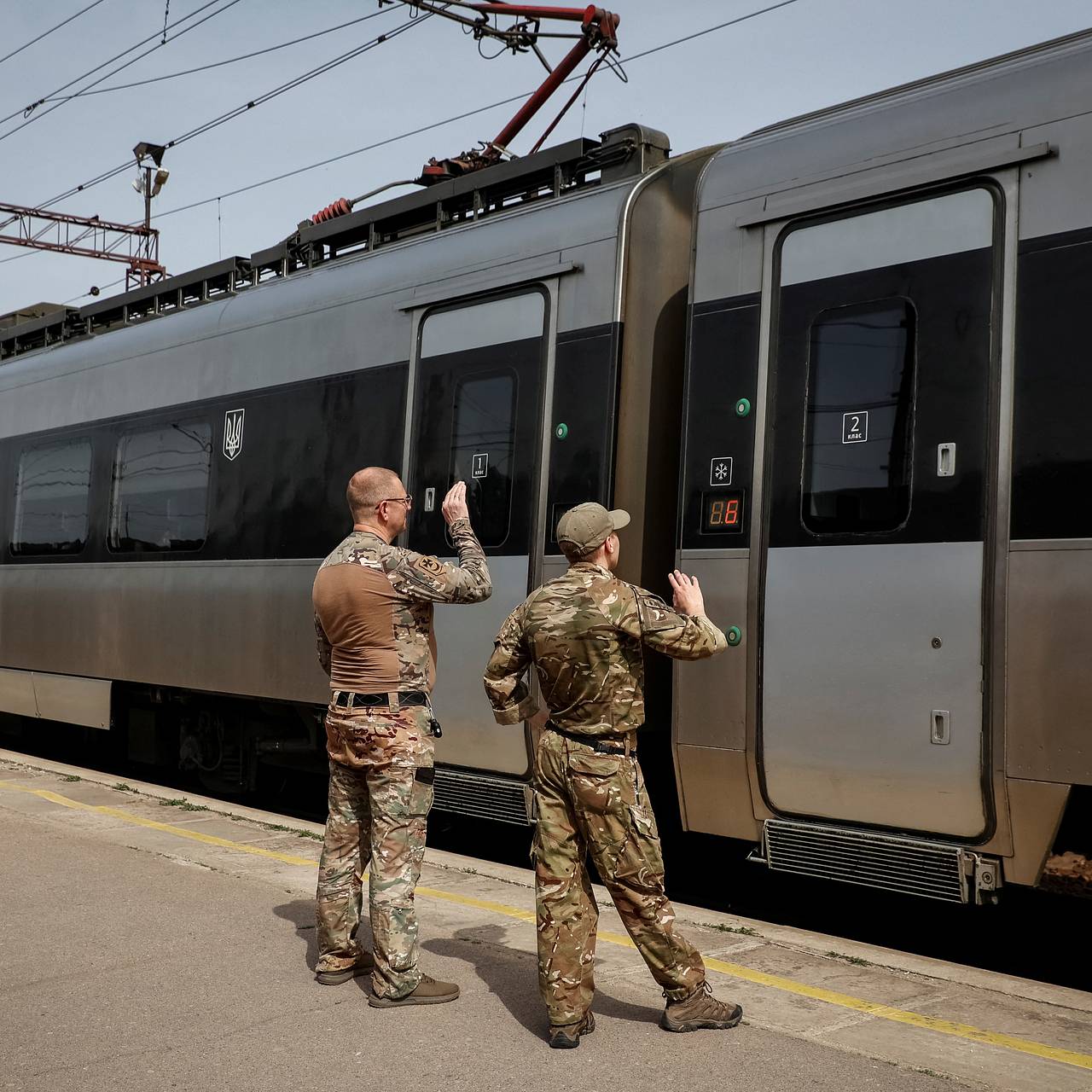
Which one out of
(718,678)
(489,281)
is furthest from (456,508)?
(489,281)

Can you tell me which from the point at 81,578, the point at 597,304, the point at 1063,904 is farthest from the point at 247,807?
the point at 1063,904

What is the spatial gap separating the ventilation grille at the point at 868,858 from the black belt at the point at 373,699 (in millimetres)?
1740

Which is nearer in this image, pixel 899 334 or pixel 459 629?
pixel 899 334

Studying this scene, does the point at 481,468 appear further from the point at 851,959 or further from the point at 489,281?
the point at 851,959

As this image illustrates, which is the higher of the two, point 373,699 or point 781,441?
point 781,441

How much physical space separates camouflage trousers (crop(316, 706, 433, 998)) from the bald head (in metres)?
0.74

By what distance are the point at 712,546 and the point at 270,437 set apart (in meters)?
4.00

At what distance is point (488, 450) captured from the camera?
7.43 metres

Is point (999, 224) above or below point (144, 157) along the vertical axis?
below

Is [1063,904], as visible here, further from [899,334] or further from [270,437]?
[270,437]

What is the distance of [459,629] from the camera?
7.42m

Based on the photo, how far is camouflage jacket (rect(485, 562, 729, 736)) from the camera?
4.46m

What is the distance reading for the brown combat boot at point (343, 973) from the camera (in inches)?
199

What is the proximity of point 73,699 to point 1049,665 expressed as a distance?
27.2 ft
